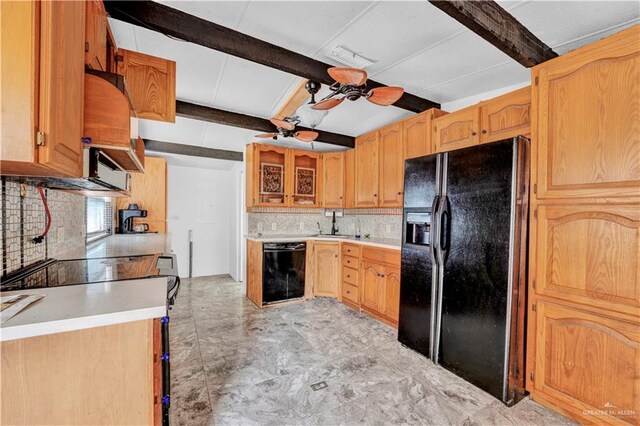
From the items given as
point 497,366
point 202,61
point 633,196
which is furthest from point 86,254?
point 633,196

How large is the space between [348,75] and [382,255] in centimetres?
200

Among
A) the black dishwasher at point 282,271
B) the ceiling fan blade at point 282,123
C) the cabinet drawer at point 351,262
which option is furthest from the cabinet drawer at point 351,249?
the ceiling fan blade at point 282,123

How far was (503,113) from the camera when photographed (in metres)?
2.21

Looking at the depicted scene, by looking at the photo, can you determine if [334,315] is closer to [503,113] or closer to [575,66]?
[503,113]

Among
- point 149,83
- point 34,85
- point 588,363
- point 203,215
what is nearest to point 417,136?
point 588,363

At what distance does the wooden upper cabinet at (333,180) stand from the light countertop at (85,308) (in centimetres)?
335

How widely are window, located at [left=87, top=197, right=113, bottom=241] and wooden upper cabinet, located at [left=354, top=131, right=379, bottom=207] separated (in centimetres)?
322

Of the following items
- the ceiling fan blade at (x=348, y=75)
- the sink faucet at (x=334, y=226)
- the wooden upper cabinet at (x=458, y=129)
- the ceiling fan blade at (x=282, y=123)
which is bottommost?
the sink faucet at (x=334, y=226)

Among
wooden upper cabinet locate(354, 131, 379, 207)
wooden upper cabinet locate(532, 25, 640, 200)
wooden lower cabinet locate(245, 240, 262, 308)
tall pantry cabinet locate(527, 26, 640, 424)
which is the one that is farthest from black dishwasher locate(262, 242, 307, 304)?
wooden upper cabinet locate(532, 25, 640, 200)

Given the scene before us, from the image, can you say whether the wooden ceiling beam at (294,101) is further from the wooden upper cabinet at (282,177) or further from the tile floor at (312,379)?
the tile floor at (312,379)

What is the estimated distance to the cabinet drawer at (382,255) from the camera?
116 inches

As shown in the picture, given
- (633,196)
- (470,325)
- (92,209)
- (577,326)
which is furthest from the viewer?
(92,209)

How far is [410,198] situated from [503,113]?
3.22 feet

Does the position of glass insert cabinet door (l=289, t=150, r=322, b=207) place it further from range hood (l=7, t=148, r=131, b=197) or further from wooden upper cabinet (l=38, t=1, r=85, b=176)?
wooden upper cabinet (l=38, t=1, r=85, b=176)
